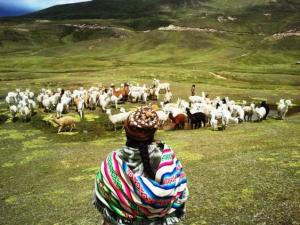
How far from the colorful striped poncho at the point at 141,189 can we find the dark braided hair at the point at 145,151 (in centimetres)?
16

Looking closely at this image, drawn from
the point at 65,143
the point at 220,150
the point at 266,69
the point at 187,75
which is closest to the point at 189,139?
the point at 220,150

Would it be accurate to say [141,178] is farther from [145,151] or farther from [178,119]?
[178,119]

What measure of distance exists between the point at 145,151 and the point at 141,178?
2.17ft

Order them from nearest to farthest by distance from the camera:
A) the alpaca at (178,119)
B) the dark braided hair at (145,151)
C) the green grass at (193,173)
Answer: the dark braided hair at (145,151) → the green grass at (193,173) → the alpaca at (178,119)

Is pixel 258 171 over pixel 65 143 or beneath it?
over

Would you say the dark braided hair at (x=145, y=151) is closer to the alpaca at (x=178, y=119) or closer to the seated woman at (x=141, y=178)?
the seated woman at (x=141, y=178)

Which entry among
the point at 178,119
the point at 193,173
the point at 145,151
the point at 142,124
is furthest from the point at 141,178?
the point at 178,119

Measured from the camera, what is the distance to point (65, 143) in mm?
36906

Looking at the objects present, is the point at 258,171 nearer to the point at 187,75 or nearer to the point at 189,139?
the point at 189,139

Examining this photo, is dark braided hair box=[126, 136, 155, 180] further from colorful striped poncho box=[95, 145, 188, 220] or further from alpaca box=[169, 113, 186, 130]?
alpaca box=[169, 113, 186, 130]

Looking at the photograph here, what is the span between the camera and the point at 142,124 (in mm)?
9727

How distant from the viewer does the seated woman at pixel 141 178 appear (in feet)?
32.4

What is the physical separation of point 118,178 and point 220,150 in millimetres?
21203

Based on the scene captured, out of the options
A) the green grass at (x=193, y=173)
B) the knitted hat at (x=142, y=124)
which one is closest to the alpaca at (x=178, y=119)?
the green grass at (x=193, y=173)
